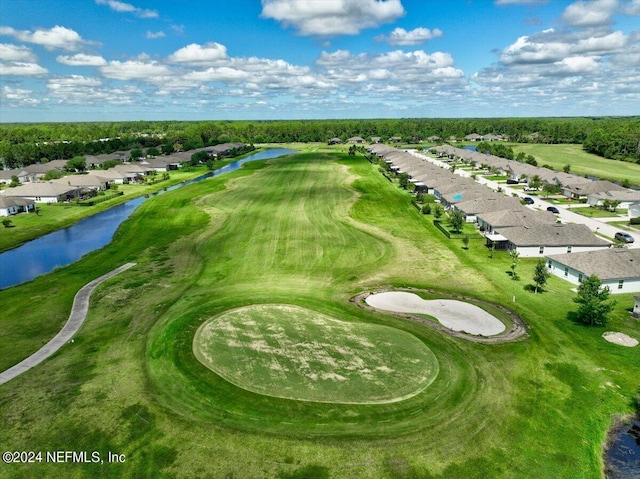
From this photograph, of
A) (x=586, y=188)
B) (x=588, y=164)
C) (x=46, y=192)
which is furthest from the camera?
(x=588, y=164)

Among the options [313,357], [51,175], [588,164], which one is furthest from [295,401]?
[588,164]

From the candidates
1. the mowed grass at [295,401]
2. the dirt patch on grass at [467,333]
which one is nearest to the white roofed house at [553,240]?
the mowed grass at [295,401]

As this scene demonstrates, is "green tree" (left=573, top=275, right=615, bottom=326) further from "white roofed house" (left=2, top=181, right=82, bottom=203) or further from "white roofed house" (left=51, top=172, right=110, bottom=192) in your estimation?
"white roofed house" (left=51, top=172, right=110, bottom=192)

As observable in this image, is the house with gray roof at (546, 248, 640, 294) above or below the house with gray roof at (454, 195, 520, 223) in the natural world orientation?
below

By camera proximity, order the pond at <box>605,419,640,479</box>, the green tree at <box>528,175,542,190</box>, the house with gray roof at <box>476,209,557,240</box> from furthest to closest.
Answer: the green tree at <box>528,175,542,190</box>
the house with gray roof at <box>476,209,557,240</box>
the pond at <box>605,419,640,479</box>

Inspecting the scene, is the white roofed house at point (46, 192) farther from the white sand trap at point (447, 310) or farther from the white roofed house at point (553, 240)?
the white roofed house at point (553, 240)

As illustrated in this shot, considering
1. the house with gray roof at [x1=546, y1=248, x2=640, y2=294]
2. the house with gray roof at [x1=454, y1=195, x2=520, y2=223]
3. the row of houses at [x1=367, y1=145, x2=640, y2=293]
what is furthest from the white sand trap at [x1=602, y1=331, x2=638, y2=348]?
the house with gray roof at [x1=454, y1=195, x2=520, y2=223]

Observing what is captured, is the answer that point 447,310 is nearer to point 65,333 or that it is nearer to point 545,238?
point 545,238
